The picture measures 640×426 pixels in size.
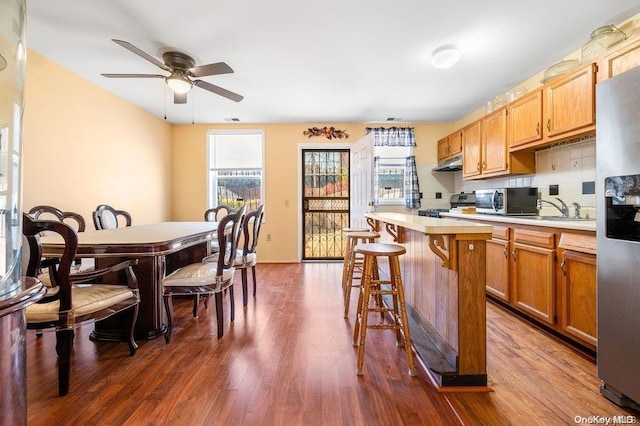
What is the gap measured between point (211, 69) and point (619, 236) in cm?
292

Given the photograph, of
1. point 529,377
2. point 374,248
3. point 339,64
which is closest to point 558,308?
point 529,377

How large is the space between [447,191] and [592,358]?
3.34 meters

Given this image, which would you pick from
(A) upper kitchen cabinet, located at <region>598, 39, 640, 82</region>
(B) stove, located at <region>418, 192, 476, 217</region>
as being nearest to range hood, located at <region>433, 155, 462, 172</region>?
(B) stove, located at <region>418, 192, 476, 217</region>

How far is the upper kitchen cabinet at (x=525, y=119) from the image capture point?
2.72 metres

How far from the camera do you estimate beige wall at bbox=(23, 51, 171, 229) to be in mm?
2775

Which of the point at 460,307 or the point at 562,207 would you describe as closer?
the point at 460,307

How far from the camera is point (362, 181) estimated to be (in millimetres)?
4109

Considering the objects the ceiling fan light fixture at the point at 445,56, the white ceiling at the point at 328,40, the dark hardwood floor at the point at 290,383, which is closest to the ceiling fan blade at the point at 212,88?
the white ceiling at the point at 328,40

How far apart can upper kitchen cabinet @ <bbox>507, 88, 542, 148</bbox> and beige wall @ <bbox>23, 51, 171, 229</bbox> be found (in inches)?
183

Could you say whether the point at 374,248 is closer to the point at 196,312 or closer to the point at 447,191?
the point at 196,312

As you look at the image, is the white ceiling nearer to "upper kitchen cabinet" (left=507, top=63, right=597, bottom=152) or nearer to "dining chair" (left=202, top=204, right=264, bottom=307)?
"upper kitchen cabinet" (left=507, top=63, right=597, bottom=152)

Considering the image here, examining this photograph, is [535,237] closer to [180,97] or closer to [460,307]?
[460,307]

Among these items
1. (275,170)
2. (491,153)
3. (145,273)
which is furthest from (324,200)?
(145,273)

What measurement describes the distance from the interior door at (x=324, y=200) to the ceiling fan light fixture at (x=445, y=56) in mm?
2461
